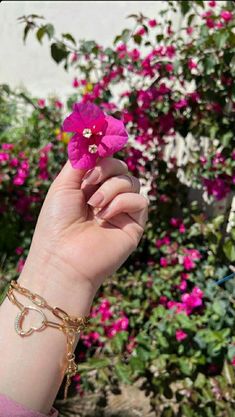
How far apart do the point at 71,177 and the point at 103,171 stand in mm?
80

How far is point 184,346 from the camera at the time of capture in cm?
Result: 221

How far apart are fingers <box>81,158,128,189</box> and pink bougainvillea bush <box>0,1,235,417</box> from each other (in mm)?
1293

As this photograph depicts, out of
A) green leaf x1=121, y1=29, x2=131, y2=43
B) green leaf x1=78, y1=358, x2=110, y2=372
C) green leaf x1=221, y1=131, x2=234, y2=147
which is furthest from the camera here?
green leaf x1=121, y1=29, x2=131, y2=43

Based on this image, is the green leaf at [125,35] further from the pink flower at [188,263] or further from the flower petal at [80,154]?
the flower petal at [80,154]

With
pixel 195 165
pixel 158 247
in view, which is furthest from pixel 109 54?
pixel 158 247

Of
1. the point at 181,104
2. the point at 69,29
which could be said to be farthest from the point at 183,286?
the point at 69,29

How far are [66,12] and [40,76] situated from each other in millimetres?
3598

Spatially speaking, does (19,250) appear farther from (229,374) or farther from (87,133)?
(87,133)

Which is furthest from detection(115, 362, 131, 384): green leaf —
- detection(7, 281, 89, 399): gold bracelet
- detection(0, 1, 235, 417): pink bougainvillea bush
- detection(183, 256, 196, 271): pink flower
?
detection(7, 281, 89, 399): gold bracelet

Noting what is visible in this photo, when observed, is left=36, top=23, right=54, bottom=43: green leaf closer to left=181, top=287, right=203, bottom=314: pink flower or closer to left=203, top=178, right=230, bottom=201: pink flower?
left=203, top=178, right=230, bottom=201: pink flower

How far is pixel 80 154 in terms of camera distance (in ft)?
3.04

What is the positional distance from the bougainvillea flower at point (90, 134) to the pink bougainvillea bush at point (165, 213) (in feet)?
4.47

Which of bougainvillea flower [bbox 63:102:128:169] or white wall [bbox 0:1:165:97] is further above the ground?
white wall [bbox 0:1:165:97]

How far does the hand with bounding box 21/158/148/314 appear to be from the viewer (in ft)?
3.30
